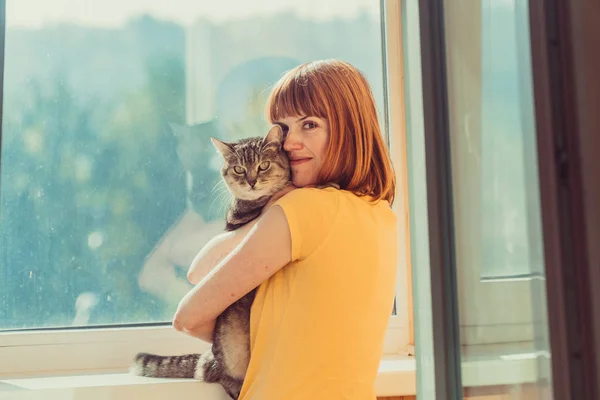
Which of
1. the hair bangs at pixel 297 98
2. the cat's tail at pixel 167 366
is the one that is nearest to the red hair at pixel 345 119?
the hair bangs at pixel 297 98

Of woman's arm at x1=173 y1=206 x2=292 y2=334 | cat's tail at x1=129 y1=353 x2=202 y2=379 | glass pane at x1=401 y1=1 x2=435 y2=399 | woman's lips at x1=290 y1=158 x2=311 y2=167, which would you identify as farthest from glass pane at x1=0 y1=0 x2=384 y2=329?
glass pane at x1=401 y1=1 x2=435 y2=399

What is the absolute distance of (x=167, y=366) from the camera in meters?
1.43

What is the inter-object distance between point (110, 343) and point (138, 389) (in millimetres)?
266

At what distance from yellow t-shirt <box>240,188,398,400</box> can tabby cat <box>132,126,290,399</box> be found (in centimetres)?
16

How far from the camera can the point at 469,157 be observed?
670mm

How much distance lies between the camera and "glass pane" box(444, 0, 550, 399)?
532 mm

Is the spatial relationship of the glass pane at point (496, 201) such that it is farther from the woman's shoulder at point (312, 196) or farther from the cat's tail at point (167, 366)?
the cat's tail at point (167, 366)

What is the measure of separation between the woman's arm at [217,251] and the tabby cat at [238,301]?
7 centimetres

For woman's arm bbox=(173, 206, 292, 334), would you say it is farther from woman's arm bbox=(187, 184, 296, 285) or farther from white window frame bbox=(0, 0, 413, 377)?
white window frame bbox=(0, 0, 413, 377)

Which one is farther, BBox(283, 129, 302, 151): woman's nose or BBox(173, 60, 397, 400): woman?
BBox(283, 129, 302, 151): woman's nose

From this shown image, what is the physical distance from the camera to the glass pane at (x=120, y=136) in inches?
63.4

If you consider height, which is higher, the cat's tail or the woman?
the woman

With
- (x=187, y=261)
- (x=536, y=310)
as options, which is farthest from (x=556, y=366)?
(x=187, y=261)

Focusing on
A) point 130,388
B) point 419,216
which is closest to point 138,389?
point 130,388
